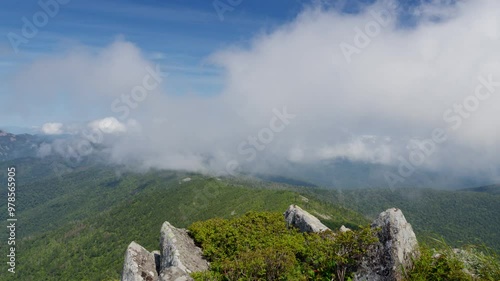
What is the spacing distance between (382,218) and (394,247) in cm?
183

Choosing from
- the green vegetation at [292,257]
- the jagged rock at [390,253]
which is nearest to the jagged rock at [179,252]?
the green vegetation at [292,257]

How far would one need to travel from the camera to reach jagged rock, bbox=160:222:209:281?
19.9m

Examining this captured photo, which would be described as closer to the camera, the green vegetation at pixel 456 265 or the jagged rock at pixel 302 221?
the green vegetation at pixel 456 265

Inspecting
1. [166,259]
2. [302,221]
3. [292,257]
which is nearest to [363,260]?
[292,257]

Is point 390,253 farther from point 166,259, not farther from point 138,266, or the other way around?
point 138,266

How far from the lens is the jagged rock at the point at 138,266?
19.6m

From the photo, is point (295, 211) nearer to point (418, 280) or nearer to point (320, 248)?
point (320, 248)

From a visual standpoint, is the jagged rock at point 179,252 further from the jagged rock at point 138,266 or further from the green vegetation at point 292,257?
the green vegetation at point 292,257

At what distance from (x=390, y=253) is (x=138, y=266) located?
14.1 metres

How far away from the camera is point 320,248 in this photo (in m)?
18.1

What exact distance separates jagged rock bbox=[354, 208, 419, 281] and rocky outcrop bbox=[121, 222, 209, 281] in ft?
31.4

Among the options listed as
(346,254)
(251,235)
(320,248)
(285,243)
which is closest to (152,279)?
(251,235)

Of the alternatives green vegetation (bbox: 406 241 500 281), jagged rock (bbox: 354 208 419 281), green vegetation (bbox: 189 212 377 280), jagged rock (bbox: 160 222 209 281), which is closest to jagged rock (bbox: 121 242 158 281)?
jagged rock (bbox: 160 222 209 281)

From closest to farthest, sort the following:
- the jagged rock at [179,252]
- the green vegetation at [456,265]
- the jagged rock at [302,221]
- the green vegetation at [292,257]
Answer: the green vegetation at [456,265] < the green vegetation at [292,257] < the jagged rock at [179,252] < the jagged rock at [302,221]
